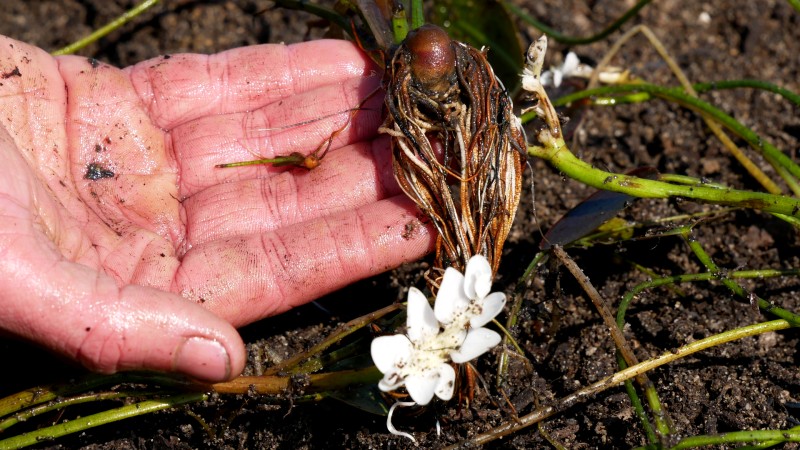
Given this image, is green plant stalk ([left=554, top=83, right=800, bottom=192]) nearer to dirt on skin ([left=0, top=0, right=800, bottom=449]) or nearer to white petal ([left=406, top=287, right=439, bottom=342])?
dirt on skin ([left=0, top=0, right=800, bottom=449])

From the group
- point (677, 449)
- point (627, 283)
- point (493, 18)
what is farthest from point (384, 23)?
point (677, 449)

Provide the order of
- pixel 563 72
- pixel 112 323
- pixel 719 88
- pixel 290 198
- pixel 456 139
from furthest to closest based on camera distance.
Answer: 1. pixel 563 72
2. pixel 719 88
3. pixel 290 198
4. pixel 456 139
5. pixel 112 323

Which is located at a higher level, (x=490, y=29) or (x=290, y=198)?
(x=490, y=29)

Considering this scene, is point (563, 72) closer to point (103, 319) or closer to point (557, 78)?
point (557, 78)

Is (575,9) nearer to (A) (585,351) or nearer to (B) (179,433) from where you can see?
(A) (585,351)

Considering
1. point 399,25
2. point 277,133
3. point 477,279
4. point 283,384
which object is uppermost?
point 399,25

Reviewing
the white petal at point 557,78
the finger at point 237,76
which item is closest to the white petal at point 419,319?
the finger at point 237,76

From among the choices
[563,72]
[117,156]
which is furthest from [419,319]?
[563,72]
